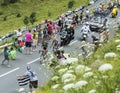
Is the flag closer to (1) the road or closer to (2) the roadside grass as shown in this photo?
(1) the road

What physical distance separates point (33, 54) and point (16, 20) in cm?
4763

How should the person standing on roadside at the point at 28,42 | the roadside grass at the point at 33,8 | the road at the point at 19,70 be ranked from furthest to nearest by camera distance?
the roadside grass at the point at 33,8
the person standing on roadside at the point at 28,42
the road at the point at 19,70

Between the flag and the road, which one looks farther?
the road

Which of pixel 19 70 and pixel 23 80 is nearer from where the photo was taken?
pixel 23 80

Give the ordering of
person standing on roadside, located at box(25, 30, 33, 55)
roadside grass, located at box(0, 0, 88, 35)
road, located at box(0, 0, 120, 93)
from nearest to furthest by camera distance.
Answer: road, located at box(0, 0, 120, 93) → person standing on roadside, located at box(25, 30, 33, 55) → roadside grass, located at box(0, 0, 88, 35)

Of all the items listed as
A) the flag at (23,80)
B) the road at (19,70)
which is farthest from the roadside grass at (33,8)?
the flag at (23,80)

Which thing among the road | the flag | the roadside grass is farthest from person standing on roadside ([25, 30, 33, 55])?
the roadside grass

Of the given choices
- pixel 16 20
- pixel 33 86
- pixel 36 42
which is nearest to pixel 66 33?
pixel 36 42

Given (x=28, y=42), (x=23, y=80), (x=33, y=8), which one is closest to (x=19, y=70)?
(x=28, y=42)

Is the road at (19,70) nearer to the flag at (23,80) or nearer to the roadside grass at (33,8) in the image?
the flag at (23,80)

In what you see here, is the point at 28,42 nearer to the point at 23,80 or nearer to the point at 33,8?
the point at 23,80

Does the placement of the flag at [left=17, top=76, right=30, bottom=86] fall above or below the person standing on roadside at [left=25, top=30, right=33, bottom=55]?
below

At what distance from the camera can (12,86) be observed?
21.7m

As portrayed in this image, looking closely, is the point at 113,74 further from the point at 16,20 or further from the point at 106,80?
the point at 16,20
